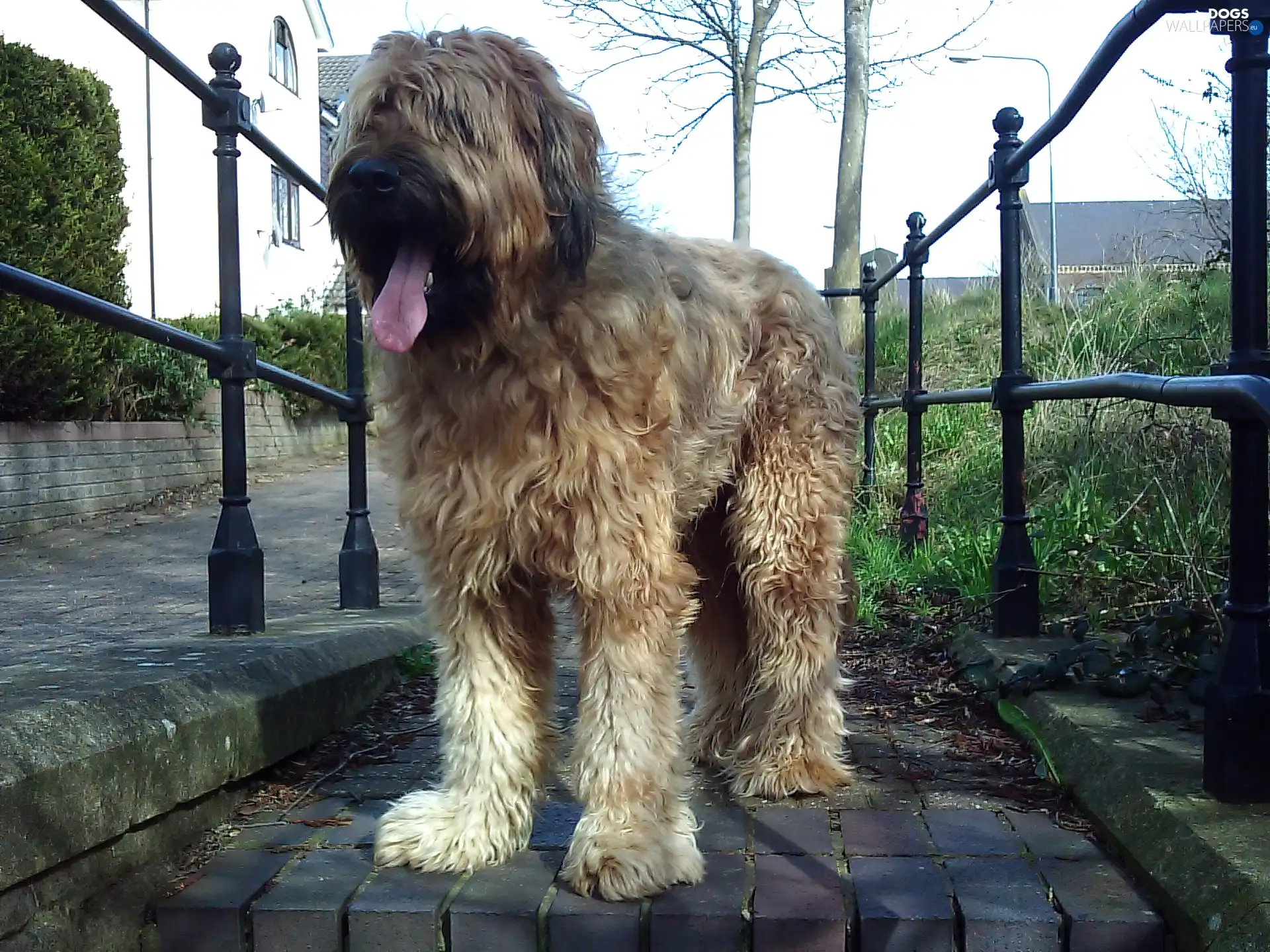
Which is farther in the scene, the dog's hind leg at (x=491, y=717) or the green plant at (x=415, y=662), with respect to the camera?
the green plant at (x=415, y=662)

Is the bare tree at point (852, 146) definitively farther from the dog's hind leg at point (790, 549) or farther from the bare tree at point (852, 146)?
the dog's hind leg at point (790, 549)

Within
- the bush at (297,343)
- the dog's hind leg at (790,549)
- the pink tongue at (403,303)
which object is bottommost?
the dog's hind leg at (790,549)

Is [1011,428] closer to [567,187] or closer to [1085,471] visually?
[567,187]

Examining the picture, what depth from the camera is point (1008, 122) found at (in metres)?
4.29

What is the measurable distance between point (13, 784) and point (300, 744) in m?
1.25

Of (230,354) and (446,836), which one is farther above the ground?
(230,354)

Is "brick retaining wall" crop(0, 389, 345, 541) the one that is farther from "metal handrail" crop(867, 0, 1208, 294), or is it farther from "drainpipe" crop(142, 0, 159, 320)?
"metal handrail" crop(867, 0, 1208, 294)

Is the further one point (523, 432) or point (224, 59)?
point (224, 59)

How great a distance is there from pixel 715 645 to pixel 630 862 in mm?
1368

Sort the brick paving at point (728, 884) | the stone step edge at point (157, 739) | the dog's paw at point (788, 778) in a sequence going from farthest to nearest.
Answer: the dog's paw at point (788, 778) → the brick paving at point (728, 884) → the stone step edge at point (157, 739)

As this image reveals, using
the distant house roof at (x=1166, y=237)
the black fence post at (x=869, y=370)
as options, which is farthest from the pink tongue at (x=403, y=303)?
the black fence post at (x=869, y=370)

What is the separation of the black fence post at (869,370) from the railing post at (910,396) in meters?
1.35

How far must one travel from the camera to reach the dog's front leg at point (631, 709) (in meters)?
2.64

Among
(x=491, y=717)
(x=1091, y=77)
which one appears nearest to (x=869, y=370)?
(x=1091, y=77)
